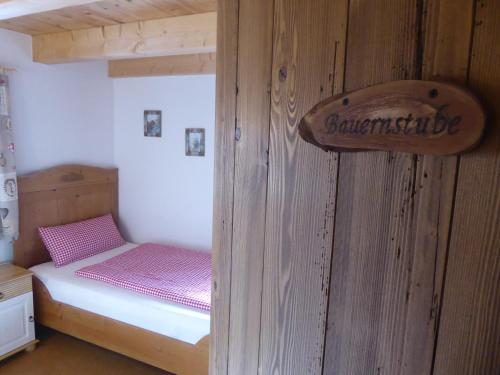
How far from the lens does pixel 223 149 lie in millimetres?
832

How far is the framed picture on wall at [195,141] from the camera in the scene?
3211 millimetres

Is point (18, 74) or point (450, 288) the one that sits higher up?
point (18, 74)

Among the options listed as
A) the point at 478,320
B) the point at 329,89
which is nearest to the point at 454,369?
the point at 478,320

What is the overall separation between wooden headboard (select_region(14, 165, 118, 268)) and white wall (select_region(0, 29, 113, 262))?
11cm

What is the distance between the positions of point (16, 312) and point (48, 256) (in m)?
0.61

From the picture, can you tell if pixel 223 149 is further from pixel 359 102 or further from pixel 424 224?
pixel 424 224

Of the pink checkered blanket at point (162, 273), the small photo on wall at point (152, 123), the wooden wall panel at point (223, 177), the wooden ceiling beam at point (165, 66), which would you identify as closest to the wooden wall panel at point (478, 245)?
the wooden wall panel at point (223, 177)

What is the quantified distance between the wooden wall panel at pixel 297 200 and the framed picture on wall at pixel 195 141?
253cm

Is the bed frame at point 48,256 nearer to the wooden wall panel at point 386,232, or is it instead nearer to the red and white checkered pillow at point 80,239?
the red and white checkered pillow at point 80,239

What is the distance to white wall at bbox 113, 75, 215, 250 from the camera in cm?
321

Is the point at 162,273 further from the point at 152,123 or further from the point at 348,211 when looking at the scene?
the point at 348,211

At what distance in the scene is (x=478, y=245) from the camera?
0.54 m

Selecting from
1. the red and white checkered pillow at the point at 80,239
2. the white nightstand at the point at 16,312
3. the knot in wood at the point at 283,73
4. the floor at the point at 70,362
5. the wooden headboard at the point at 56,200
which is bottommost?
the floor at the point at 70,362

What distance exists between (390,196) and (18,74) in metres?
3.08
